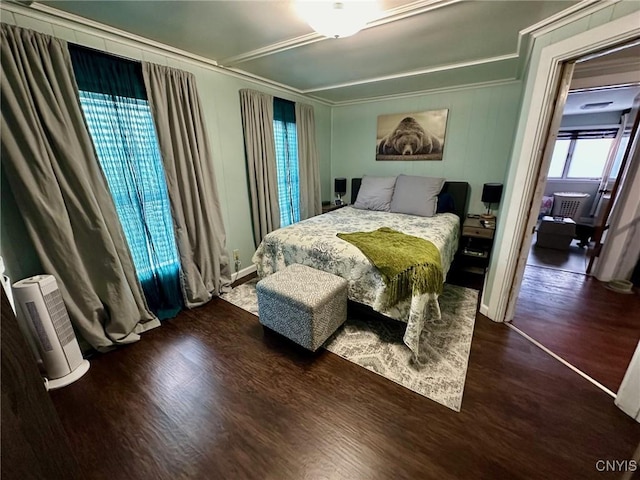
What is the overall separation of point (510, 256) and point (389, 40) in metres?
1.99

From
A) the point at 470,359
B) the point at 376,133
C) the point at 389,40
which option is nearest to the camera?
the point at 470,359

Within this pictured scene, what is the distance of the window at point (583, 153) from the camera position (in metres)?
5.39

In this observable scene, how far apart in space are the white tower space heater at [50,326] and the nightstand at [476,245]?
365 cm

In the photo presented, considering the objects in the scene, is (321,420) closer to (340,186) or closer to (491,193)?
(491,193)

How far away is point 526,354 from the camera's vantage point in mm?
1875

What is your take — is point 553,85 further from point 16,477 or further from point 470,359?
point 16,477

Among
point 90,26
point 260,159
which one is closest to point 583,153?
point 260,159

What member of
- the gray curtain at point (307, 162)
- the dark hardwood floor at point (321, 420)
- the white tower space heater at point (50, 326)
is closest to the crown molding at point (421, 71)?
the gray curtain at point (307, 162)

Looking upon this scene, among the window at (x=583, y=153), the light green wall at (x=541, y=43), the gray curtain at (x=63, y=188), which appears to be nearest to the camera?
the light green wall at (x=541, y=43)

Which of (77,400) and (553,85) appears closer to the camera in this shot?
(77,400)

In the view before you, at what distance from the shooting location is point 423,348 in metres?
1.96

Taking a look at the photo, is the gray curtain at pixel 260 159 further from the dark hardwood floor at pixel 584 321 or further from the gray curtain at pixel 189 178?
the dark hardwood floor at pixel 584 321

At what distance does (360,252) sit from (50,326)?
7.03ft

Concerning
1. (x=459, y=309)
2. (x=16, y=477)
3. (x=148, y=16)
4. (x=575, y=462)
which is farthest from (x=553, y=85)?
(x=16, y=477)
